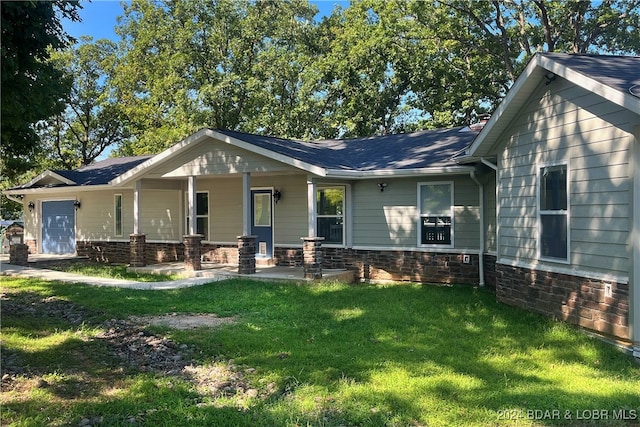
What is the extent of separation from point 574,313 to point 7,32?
795 cm

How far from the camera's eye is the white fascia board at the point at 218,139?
35.8ft

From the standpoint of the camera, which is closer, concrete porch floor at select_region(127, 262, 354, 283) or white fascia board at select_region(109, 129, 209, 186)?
concrete porch floor at select_region(127, 262, 354, 283)

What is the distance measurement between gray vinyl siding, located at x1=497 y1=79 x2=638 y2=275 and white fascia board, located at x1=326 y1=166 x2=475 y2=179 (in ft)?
6.57

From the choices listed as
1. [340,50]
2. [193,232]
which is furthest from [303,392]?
[340,50]

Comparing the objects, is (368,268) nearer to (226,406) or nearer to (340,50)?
(226,406)

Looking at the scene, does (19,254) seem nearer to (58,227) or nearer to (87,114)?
(58,227)

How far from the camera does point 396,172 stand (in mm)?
11258

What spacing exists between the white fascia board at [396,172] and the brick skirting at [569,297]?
2465mm

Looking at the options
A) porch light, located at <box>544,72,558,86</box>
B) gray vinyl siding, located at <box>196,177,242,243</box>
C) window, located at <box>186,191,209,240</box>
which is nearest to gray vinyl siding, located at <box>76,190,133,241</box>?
window, located at <box>186,191,209,240</box>

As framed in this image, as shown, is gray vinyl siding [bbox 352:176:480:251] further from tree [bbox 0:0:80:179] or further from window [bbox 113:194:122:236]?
window [bbox 113:194:122:236]

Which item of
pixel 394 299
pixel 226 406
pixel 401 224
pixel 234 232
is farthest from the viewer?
pixel 234 232

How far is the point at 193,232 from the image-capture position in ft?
43.1

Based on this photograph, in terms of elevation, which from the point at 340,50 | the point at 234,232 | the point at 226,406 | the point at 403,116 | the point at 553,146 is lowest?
the point at 226,406

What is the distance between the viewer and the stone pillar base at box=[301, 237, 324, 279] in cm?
1098
